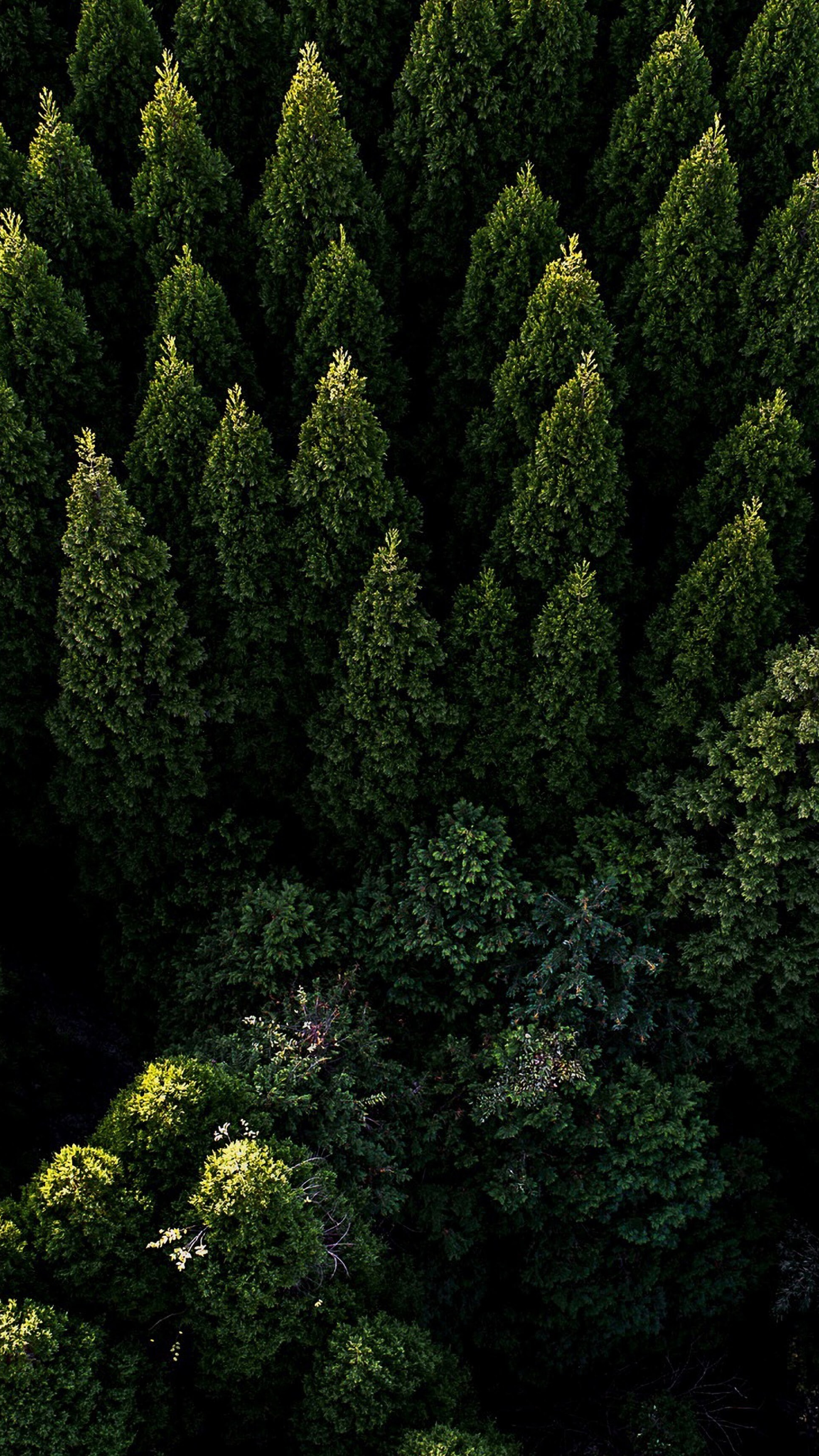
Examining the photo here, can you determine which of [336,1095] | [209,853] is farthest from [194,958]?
[336,1095]

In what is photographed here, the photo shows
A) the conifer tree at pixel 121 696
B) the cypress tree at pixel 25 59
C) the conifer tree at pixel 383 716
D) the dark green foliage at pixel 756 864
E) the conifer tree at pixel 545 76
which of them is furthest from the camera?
the cypress tree at pixel 25 59

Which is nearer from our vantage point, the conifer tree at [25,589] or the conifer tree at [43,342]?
the conifer tree at [43,342]

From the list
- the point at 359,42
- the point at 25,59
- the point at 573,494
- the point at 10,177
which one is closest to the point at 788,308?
the point at 573,494

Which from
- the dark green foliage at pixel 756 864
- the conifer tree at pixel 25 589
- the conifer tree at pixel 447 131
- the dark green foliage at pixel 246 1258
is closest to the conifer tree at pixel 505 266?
the conifer tree at pixel 447 131

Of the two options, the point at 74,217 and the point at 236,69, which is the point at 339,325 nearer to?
the point at 74,217

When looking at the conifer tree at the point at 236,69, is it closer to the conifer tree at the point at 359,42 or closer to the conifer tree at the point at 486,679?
the conifer tree at the point at 359,42

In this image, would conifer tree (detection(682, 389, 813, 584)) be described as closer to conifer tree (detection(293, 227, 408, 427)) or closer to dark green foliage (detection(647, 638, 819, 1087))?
dark green foliage (detection(647, 638, 819, 1087))
